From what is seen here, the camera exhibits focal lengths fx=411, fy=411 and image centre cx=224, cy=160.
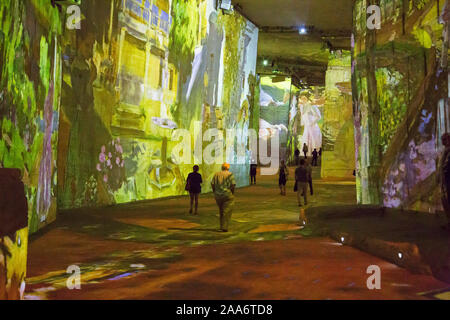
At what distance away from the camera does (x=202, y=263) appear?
543 centimetres

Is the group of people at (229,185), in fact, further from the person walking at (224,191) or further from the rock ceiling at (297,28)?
the rock ceiling at (297,28)

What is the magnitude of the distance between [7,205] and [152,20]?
38.4 ft

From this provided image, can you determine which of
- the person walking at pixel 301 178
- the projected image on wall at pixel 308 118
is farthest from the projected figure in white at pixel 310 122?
the person walking at pixel 301 178

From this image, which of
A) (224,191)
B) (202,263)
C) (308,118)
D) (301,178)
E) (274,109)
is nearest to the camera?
(202,263)

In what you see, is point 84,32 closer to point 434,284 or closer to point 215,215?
point 215,215

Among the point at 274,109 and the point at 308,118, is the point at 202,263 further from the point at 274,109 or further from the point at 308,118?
the point at 308,118

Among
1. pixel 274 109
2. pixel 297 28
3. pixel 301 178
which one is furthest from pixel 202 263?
pixel 274 109

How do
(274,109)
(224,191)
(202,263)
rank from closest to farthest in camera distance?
(202,263) < (224,191) < (274,109)

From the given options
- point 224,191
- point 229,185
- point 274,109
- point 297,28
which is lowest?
point 224,191

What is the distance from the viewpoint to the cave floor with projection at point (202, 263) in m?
4.08

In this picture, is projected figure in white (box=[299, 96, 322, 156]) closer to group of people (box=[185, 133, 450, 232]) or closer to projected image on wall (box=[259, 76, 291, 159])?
projected image on wall (box=[259, 76, 291, 159])

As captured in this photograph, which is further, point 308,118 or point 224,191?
point 308,118

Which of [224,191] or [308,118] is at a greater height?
[308,118]
